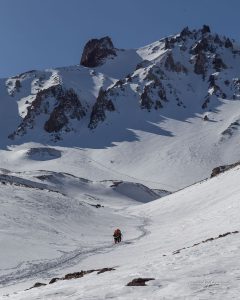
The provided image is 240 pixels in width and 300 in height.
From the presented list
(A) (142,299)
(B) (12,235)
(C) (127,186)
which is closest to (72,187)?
(C) (127,186)

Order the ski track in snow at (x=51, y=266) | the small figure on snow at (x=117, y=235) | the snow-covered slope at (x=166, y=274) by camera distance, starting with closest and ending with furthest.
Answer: the snow-covered slope at (x=166, y=274) → the ski track in snow at (x=51, y=266) → the small figure on snow at (x=117, y=235)

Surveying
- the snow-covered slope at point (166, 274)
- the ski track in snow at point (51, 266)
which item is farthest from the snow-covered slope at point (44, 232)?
the snow-covered slope at point (166, 274)

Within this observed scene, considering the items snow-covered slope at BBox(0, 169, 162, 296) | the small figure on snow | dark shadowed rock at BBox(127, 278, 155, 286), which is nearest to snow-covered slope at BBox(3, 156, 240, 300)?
dark shadowed rock at BBox(127, 278, 155, 286)

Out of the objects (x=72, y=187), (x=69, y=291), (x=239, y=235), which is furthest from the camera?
(x=72, y=187)

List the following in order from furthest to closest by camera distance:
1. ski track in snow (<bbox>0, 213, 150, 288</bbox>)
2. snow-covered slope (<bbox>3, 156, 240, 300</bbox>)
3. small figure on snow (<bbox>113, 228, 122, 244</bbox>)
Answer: small figure on snow (<bbox>113, 228, 122, 244</bbox>), ski track in snow (<bbox>0, 213, 150, 288</bbox>), snow-covered slope (<bbox>3, 156, 240, 300</bbox>)

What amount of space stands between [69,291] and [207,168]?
15155 cm

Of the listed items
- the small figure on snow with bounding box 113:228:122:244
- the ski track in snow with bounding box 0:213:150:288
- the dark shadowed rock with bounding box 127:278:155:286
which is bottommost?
the dark shadowed rock with bounding box 127:278:155:286

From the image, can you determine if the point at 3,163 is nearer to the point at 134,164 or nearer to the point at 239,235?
the point at 134,164

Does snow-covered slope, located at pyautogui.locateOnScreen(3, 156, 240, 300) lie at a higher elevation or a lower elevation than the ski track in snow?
lower

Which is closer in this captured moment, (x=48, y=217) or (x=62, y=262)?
(x=62, y=262)

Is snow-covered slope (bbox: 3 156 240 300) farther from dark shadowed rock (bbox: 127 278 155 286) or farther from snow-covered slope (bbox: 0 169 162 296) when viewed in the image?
snow-covered slope (bbox: 0 169 162 296)

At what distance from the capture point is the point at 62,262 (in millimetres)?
29797

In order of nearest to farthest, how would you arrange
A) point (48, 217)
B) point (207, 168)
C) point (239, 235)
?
point (239, 235), point (48, 217), point (207, 168)

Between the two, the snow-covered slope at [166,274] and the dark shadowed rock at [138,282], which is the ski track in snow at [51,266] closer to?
the snow-covered slope at [166,274]
